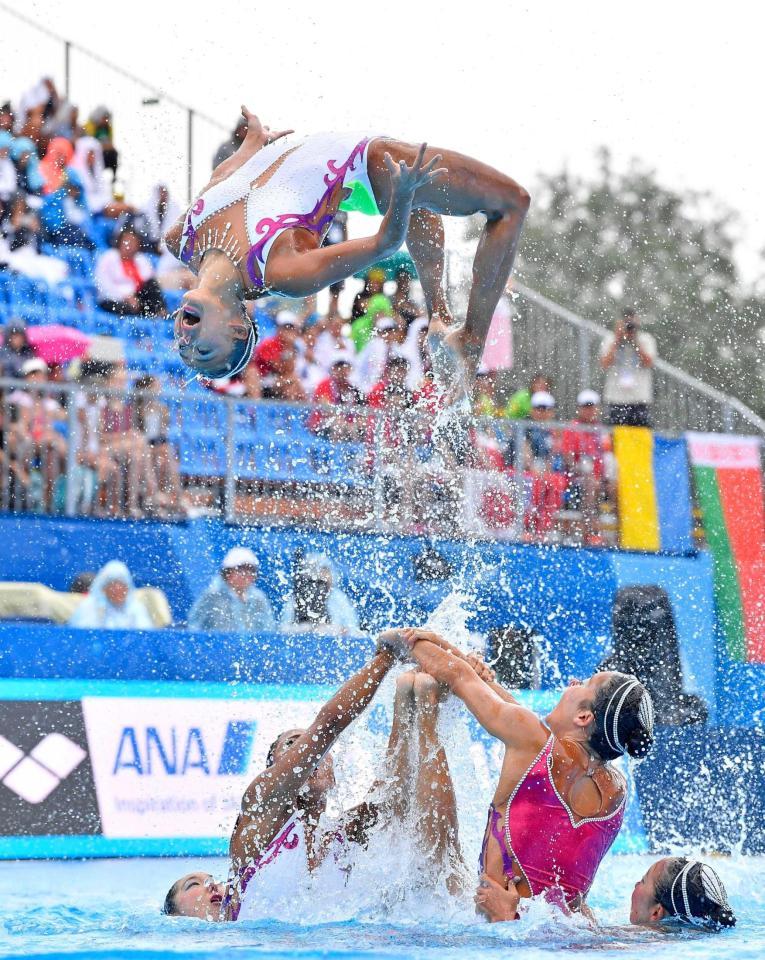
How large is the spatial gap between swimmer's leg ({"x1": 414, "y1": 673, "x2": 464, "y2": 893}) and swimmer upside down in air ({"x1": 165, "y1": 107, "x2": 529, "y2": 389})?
1.54 meters

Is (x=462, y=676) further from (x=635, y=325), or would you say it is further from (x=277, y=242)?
(x=635, y=325)

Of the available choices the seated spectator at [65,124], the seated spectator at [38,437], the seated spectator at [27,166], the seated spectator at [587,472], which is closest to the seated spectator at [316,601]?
the seated spectator at [38,437]

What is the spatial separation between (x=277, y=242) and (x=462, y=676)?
183 centimetres

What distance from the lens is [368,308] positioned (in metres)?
11.7

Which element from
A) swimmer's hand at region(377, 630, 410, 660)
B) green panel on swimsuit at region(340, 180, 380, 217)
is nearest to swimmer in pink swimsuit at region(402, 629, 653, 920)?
swimmer's hand at region(377, 630, 410, 660)

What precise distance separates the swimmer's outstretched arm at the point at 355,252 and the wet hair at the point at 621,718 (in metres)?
1.78

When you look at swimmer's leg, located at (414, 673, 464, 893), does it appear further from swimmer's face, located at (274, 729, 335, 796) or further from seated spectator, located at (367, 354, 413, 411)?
seated spectator, located at (367, 354, 413, 411)

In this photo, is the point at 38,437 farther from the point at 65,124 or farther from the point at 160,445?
the point at 65,124

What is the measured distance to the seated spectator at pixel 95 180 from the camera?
39.6 feet

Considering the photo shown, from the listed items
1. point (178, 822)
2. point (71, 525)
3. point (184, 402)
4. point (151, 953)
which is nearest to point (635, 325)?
point (184, 402)

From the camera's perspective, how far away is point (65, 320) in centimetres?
1154

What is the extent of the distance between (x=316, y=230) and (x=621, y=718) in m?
2.29

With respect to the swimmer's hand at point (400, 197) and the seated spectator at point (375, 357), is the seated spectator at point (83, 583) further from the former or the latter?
the swimmer's hand at point (400, 197)

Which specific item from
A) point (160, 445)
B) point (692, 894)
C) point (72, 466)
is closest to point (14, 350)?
point (72, 466)
